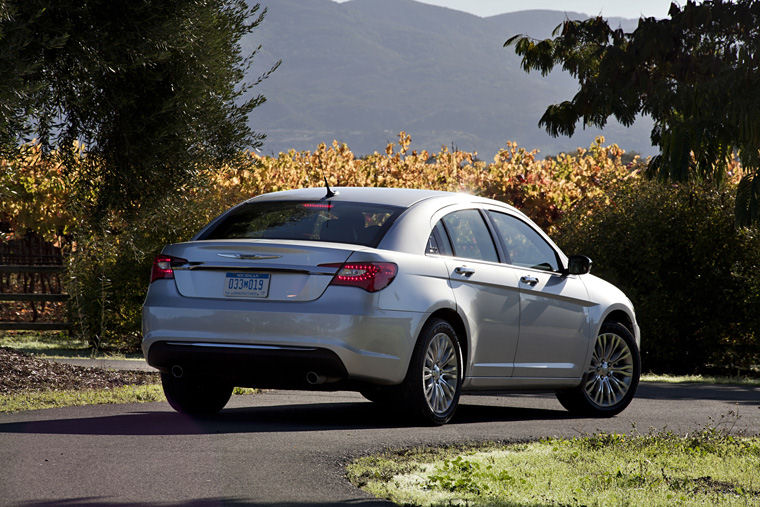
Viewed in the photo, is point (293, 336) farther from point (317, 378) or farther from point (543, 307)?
point (543, 307)

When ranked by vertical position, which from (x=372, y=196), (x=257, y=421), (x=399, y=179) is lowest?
(x=257, y=421)

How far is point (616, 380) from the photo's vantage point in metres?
10.5

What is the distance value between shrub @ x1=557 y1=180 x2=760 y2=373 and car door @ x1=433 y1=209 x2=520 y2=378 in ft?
30.9

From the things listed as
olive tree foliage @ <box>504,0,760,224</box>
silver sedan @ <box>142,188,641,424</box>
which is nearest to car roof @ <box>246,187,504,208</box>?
silver sedan @ <box>142,188,641,424</box>

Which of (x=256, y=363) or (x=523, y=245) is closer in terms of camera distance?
(x=256, y=363)

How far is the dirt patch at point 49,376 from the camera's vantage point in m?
11.5

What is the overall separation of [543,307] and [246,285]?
277 cm

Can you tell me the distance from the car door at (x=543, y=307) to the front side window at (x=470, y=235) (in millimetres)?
160

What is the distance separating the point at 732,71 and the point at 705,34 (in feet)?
8.29

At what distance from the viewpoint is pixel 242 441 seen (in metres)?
7.57

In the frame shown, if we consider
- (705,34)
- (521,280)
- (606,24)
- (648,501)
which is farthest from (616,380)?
(606,24)

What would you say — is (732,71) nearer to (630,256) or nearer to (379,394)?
(630,256)

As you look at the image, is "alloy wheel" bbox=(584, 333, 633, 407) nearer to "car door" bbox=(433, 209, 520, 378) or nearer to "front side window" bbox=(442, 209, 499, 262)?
"car door" bbox=(433, 209, 520, 378)

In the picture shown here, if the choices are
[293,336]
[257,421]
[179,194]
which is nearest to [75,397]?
[257,421]
